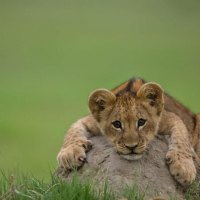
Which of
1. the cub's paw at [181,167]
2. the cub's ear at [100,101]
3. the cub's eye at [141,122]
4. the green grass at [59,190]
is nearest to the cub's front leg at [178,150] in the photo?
the cub's paw at [181,167]

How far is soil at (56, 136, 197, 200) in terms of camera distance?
9695 mm

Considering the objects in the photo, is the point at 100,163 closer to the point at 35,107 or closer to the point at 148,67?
the point at 35,107

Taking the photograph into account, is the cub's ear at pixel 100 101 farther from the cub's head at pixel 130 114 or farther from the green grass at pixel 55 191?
the green grass at pixel 55 191

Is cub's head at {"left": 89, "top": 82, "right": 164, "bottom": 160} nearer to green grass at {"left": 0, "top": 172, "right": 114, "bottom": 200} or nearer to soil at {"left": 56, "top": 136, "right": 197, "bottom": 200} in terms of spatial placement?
soil at {"left": 56, "top": 136, "right": 197, "bottom": 200}

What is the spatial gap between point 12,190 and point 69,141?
1211mm

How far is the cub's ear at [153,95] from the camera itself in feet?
33.3

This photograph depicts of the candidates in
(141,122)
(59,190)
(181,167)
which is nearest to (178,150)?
(181,167)

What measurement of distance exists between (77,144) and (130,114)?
56cm

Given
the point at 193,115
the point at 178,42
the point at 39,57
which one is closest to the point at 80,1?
the point at 178,42

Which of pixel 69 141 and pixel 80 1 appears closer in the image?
pixel 69 141

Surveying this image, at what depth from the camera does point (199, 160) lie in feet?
34.6

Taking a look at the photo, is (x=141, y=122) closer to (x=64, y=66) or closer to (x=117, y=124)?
(x=117, y=124)

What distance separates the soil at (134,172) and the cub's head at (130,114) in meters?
0.08

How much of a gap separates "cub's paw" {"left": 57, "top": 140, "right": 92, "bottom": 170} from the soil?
0.05m
